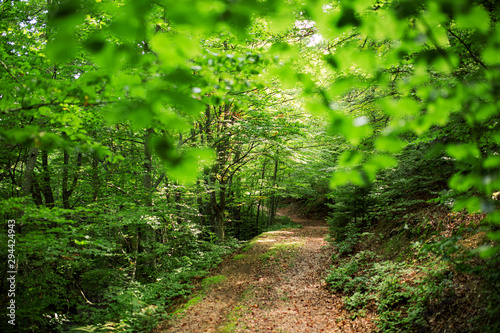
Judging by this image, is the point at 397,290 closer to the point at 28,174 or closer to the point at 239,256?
the point at 239,256

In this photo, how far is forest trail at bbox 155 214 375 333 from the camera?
16.4 ft

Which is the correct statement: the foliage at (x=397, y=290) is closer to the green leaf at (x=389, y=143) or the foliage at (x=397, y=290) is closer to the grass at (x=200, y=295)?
the grass at (x=200, y=295)

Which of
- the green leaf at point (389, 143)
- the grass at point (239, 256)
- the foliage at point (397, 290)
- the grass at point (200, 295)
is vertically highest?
the green leaf at point (389, 143)

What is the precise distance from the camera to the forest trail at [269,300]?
4992 millimetres

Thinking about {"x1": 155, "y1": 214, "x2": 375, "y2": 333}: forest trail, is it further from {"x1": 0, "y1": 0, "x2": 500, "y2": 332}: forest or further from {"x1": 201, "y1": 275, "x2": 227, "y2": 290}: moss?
{"x1": 0, "y1": 0, "x2": 500, "y2": 332}: forest

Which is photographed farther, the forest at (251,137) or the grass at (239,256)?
the grass at (239,256)

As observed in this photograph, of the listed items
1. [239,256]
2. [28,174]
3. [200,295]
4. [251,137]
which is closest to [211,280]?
[200,295]

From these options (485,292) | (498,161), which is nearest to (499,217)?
(498,161)

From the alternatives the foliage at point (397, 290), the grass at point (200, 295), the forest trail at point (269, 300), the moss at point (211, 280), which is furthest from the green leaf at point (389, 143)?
the moss at point (211, 280)

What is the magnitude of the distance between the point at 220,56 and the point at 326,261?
7.88 metres

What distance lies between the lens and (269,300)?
628 centimetres

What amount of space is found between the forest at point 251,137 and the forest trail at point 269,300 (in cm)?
20

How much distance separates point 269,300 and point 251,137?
5.27 metres

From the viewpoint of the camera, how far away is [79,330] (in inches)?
190
